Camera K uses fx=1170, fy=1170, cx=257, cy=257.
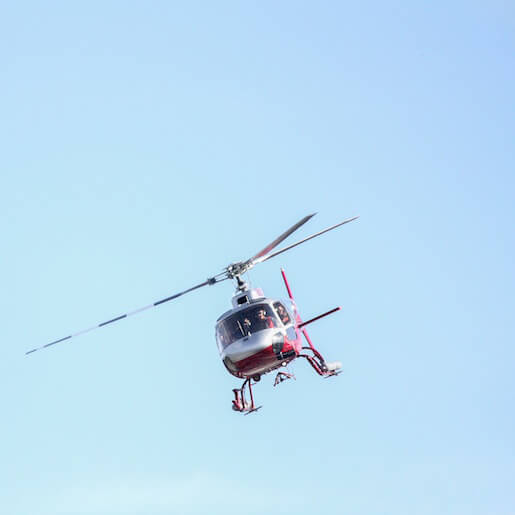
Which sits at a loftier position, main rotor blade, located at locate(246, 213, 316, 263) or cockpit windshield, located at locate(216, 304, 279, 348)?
main rotor blade, located at locate(246, 213, 316, 263)

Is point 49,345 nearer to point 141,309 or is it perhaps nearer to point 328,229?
point 141,309

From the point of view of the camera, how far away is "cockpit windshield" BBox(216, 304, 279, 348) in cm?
6144

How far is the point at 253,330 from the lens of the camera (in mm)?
61250

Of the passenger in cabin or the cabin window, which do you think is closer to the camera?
the passenger in cabin

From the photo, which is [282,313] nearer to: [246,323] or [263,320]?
[263,320]

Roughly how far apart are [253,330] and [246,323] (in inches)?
24.1

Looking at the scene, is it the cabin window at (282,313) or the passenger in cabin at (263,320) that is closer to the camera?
the passenger in cabin at (263,320)

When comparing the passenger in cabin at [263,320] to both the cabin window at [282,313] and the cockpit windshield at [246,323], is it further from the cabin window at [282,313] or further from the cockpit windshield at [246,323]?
the cabin window at [282,313]

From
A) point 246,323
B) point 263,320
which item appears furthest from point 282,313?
point 246,323

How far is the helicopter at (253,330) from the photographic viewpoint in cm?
6072

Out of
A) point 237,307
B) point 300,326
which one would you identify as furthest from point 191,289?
point 300,326

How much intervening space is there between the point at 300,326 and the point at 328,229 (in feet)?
23.0

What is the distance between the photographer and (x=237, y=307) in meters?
62.8

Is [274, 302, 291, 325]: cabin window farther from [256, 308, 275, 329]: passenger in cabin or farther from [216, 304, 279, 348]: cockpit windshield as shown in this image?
[256, 308, 275, 329]: passenger in cabin
